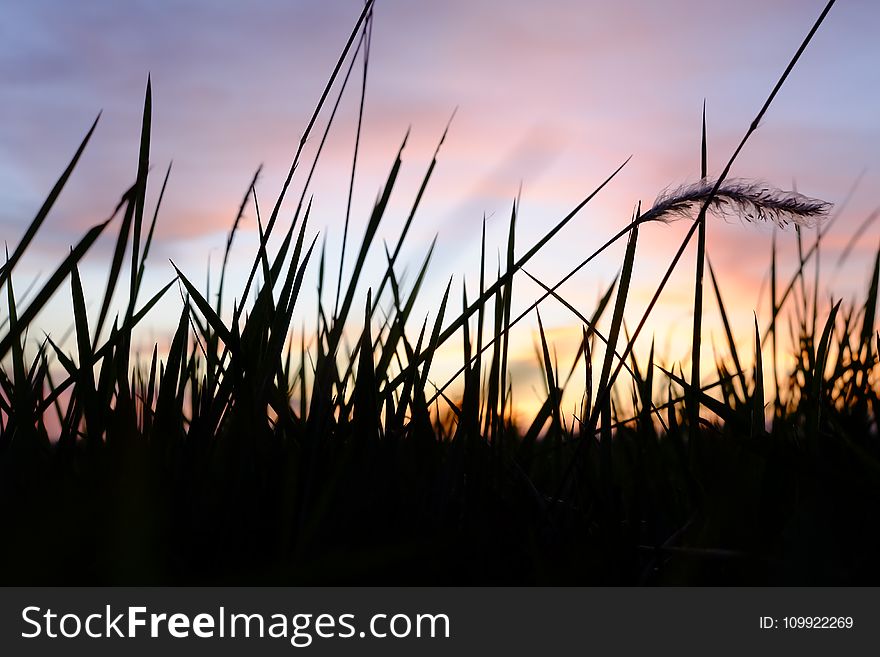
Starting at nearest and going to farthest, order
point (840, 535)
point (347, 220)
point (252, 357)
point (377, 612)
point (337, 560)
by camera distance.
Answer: point (337, 560) → point (377, 612) → point (840, 535) → point (252, 357) → point (347, 220)

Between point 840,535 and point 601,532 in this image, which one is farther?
point 601,532

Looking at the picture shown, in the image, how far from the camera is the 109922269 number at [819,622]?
3.06ft

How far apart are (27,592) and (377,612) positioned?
1.25ft

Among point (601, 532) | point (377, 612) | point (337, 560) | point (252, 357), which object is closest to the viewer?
point (337, 560)

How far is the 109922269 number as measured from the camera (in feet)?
3.06

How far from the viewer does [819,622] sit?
0.94 meters

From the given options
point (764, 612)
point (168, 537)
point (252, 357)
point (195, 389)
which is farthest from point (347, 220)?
point (764, 612)

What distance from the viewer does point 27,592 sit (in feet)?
2.78

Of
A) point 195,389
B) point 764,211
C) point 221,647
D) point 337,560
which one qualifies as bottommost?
point 221,647

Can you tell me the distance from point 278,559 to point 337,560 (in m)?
0.15

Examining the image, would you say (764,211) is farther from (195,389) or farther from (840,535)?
(195,389)

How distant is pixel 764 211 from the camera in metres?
1.38

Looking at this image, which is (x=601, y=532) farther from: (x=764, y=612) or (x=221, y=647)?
(x=221, y=647)

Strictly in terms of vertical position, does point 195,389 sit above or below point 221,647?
above
